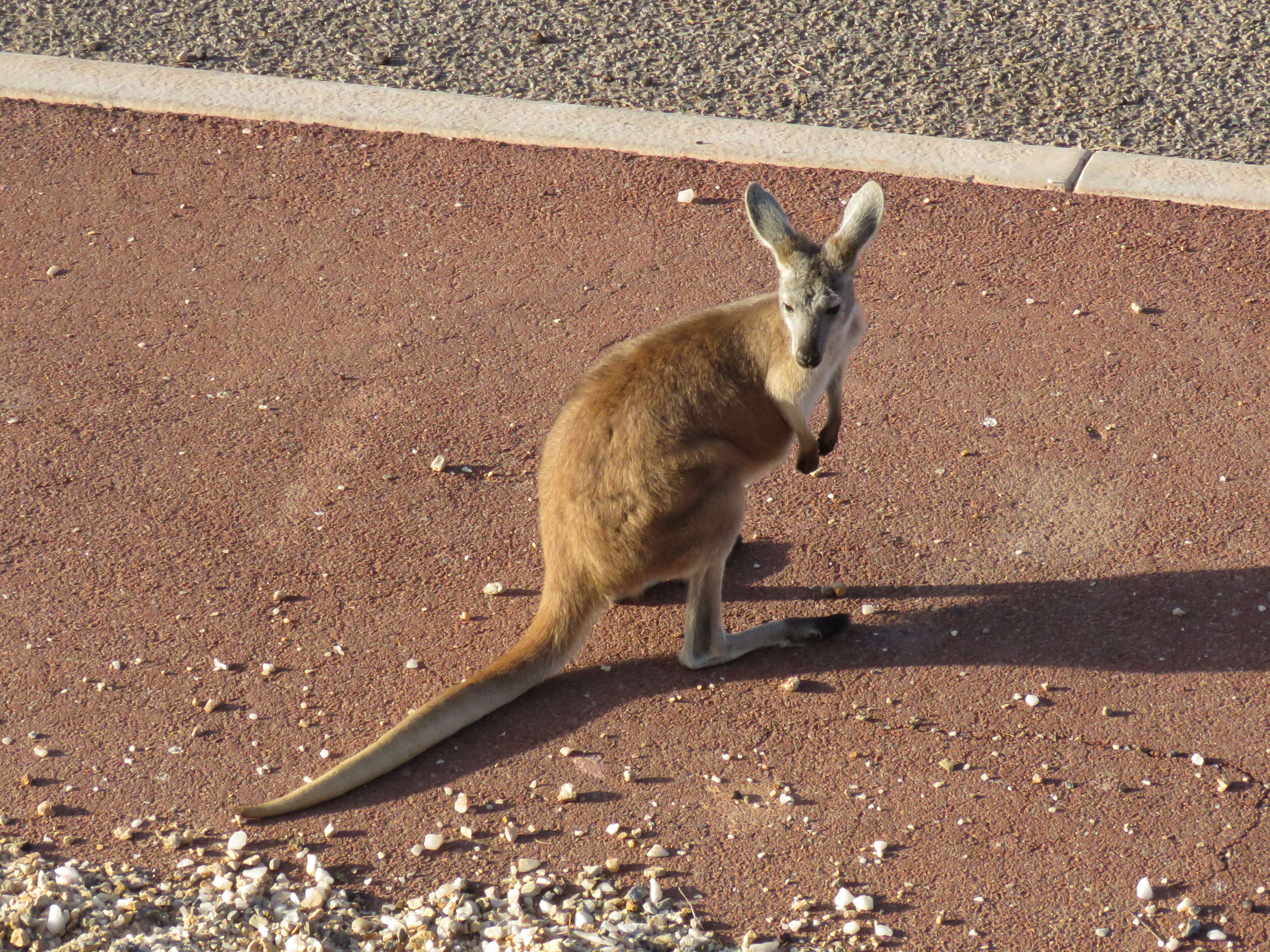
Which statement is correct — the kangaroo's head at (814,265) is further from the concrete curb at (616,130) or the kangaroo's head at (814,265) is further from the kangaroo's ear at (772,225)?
the concrete curb at (616,130)

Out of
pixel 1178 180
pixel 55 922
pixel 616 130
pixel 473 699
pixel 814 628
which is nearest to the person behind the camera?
pixel 55 922

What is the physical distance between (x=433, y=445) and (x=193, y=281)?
5.19 feet

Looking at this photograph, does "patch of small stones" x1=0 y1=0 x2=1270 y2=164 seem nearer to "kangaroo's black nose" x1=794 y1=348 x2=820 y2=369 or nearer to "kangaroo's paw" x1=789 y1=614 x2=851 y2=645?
"kangaroo's black nose" x1=794 y1=348 x2=820 y2=369

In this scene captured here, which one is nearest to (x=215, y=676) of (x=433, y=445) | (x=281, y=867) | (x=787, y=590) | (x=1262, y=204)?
(x=281, y=867)

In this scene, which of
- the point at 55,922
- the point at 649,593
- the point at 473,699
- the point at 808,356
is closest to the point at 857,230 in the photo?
the point at 808,356

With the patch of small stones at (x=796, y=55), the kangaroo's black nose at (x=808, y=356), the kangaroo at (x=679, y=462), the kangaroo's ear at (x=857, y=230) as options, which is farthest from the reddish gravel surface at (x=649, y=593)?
Result: the kangaroo's ear at (x=857, y=230)

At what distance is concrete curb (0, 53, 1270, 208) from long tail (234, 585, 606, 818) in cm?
307

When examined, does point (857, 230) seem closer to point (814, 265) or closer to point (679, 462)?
point (814, 265)

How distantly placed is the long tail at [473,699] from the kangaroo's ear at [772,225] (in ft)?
3.92

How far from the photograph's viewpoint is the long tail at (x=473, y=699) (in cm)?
379

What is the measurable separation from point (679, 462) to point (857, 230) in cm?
92

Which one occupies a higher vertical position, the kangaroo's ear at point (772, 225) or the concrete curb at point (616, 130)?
the kangaroo's ear at point (772, 225)

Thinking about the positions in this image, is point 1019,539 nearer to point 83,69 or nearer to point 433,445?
point 433,445

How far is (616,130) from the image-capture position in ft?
21.9
